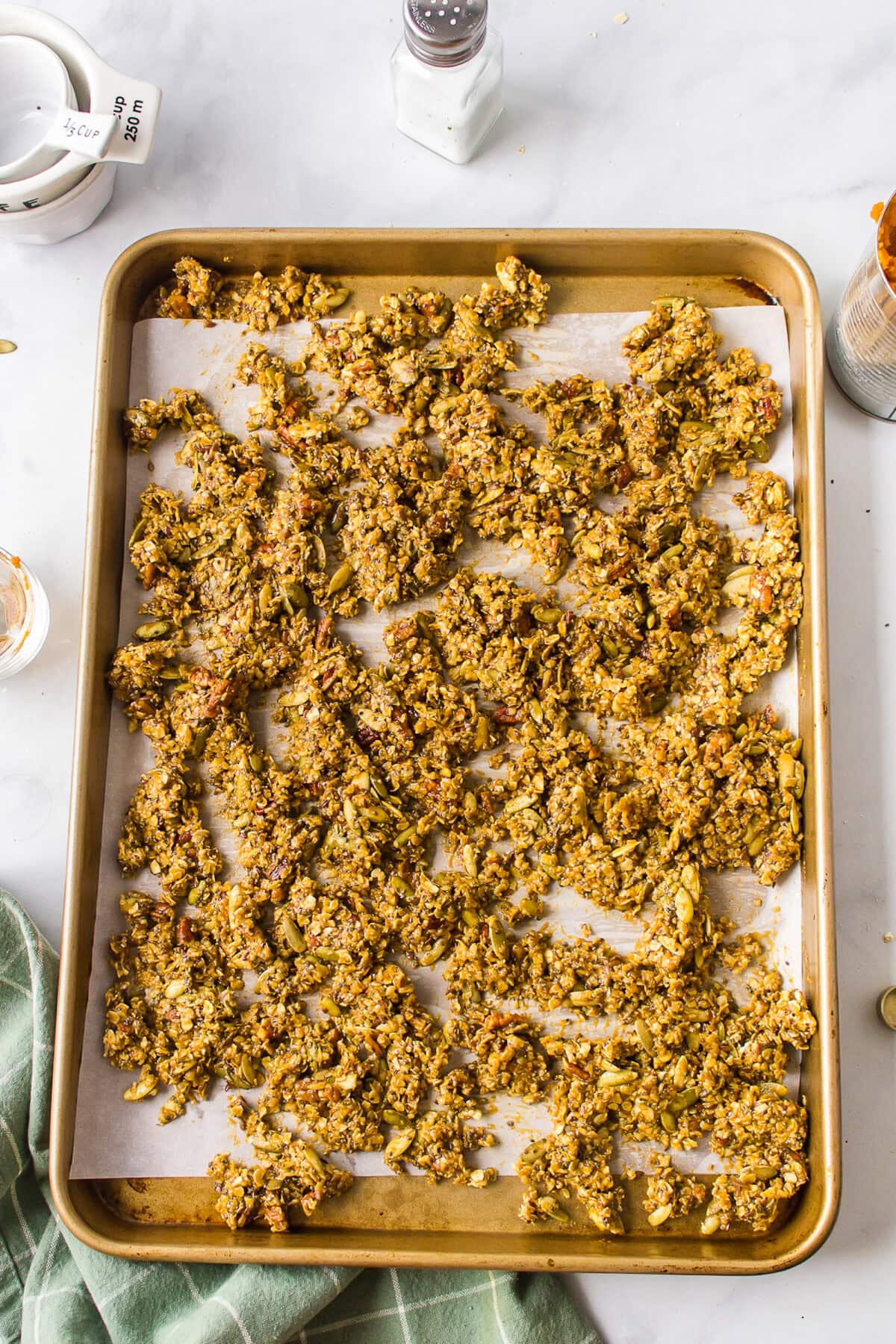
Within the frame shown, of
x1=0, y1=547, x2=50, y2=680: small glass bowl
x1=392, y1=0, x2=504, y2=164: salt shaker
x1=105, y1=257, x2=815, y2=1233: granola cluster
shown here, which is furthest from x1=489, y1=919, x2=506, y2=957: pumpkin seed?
x1=392, y1=0, x2=504, y2=164: salt shaker

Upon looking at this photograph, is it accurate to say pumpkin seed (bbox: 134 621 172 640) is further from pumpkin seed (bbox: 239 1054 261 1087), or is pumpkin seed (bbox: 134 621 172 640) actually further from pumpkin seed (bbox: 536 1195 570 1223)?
pumpkin seed (bbox: 536 1195 570 1223)

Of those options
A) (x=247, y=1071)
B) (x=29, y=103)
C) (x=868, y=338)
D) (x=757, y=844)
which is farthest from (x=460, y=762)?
(x=29, y=103)

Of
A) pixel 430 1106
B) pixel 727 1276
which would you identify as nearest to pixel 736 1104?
pixel 727 1276

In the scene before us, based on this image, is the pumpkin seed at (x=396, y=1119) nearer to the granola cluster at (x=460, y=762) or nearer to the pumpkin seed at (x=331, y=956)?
the granola cluster at (x=460, y=762)

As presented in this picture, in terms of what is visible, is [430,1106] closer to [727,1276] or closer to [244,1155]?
[244,1155]

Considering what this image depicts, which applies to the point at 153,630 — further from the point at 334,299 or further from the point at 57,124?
the point at 57,124

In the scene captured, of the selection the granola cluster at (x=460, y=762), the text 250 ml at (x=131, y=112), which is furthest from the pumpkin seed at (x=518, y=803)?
the text 250 ml at (x=131, y=112)
